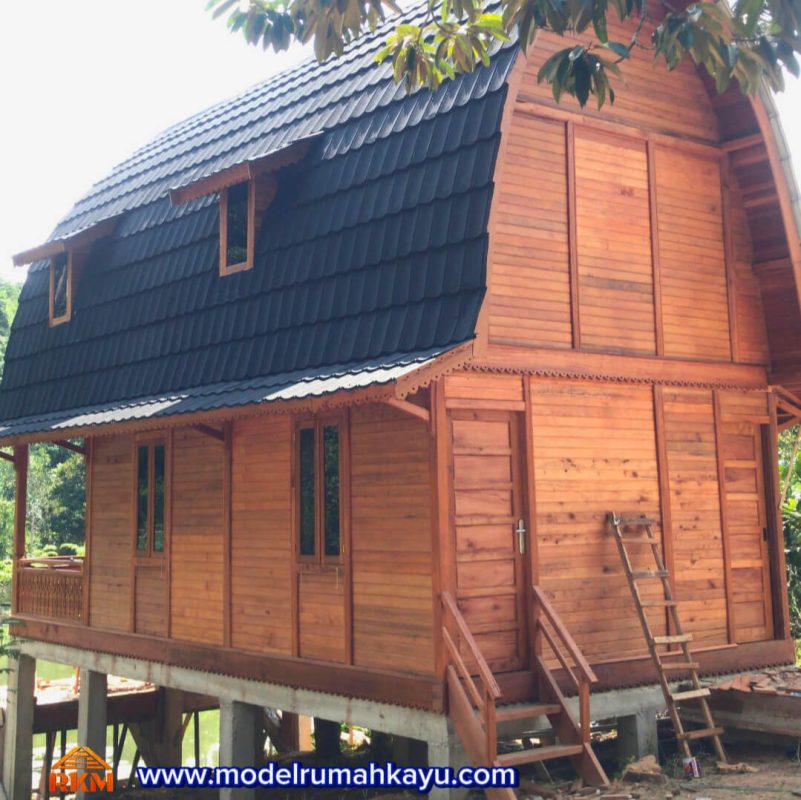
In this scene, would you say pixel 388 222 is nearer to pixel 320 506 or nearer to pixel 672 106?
pixel 320 506

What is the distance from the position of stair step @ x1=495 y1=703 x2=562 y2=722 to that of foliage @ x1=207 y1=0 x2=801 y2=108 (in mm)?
4905

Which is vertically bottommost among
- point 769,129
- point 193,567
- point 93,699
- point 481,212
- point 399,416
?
point 93,699

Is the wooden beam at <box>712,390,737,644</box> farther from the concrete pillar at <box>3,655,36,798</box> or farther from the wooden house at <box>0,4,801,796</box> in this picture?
the concrete pillar at <box>3,655,36,798</box>

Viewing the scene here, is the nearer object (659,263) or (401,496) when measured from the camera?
(401,496)

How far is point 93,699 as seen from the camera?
1470 centimetres

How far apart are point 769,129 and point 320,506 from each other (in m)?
6.17

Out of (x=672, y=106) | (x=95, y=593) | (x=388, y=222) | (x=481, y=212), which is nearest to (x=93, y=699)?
(x=95, y=593)

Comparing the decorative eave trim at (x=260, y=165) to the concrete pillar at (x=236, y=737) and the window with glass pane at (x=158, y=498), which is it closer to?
the window with glass pane at (x=158, y=498)

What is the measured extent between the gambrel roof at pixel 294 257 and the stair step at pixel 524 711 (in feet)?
9.71

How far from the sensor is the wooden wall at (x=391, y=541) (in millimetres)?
9367

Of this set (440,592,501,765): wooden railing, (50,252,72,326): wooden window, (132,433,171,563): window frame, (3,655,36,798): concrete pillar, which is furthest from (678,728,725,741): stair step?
(50,252,72,326): wooden window

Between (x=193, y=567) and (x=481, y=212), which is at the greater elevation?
(x=481, y=212)

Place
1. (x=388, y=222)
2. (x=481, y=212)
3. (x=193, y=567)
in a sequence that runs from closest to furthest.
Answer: (x=481, y=212) → (x=388, y=222) → (x=193, y=567)

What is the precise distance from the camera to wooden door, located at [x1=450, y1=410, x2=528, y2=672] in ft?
31.1
